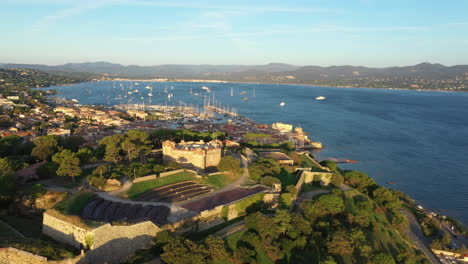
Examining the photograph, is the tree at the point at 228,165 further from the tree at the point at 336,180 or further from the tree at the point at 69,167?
the tree at the point at 69,167

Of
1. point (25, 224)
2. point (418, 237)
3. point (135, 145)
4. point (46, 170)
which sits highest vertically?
point (135, 145)

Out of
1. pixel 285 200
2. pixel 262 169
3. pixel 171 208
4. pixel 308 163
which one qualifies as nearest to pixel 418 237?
pixel 285 200

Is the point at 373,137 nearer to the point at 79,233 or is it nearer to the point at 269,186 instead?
the point at 269,186

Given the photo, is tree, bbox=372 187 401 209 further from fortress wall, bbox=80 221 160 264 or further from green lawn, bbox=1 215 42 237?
green lawn, bbox=1 215 42 237

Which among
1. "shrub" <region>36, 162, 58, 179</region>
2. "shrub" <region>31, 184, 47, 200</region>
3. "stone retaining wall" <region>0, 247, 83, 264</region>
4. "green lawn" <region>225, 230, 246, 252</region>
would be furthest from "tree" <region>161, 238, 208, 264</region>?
"shrub" <region>36, 162, 58, 179</region>

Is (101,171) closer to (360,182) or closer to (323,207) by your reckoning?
(323,207)

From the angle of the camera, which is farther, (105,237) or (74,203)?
(74,203)
